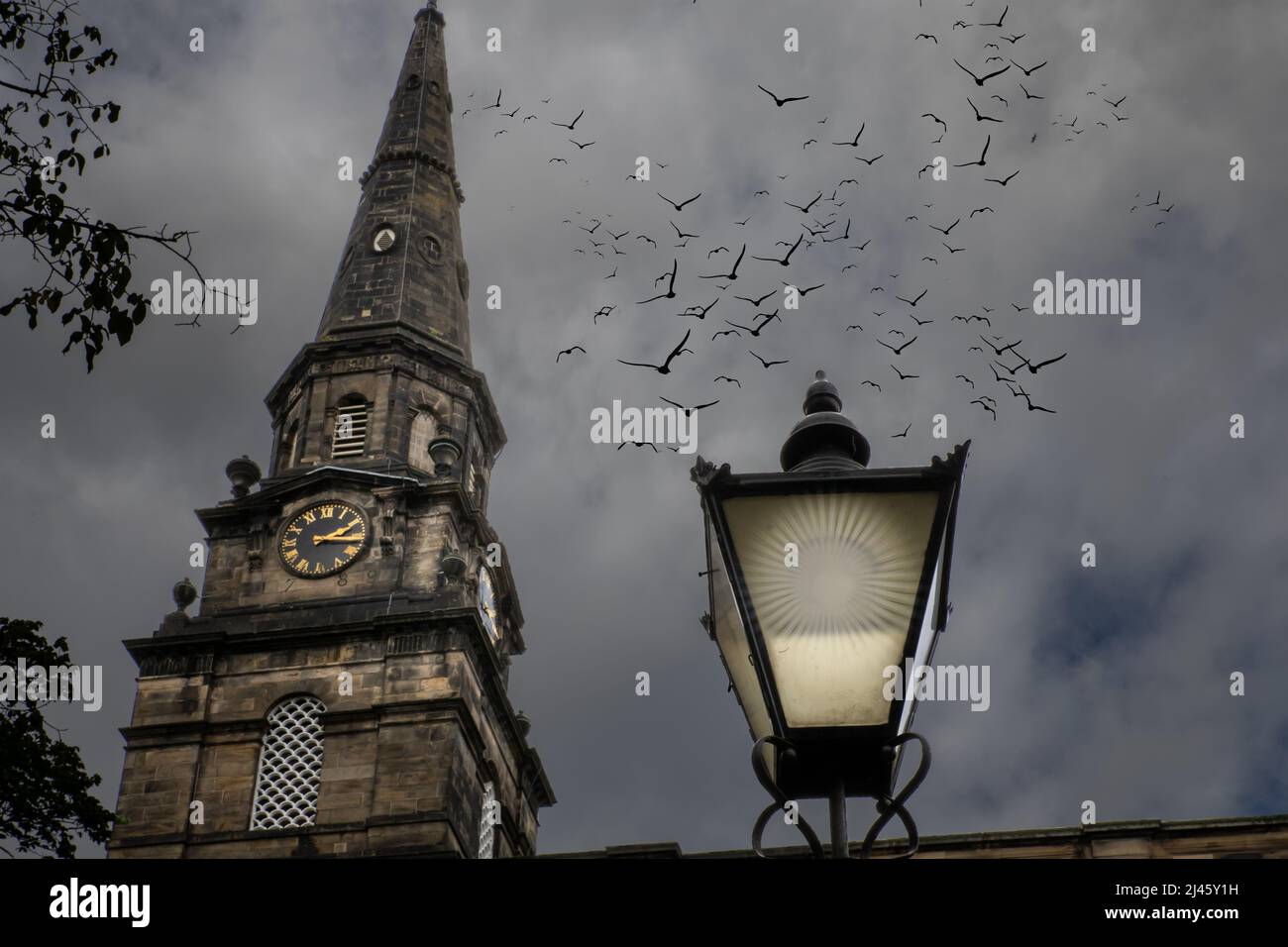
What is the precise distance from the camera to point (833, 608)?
5.11 metres

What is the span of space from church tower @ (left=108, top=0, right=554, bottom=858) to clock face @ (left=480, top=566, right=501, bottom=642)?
0.11 m

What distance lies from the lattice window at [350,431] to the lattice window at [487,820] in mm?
9675

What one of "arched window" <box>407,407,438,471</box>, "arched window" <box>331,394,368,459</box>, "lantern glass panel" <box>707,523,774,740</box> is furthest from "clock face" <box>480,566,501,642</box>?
"lantern glass panel" <box>707,523,774,740</box>

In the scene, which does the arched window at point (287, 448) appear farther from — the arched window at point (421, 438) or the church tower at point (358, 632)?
the arched window at point (421, 438)

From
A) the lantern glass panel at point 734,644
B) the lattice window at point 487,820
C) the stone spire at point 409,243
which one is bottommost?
the lantern glass panel at point 734,644

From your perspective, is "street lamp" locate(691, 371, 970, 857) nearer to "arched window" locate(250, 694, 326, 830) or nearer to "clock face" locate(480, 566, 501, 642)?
"arched window" locate(250, 694, 326, 830)

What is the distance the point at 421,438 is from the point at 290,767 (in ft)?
34.4

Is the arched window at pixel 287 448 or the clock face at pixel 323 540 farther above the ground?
the arched window at pixel 287 448

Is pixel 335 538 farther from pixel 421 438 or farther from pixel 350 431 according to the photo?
pixel 421 438

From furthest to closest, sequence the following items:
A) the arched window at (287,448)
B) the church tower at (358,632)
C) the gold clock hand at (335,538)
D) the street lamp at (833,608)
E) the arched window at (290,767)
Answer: the arched window at (287,448), the gold clock hand at (335,538), the arched window at (290,767), the church tower at (358,632), the street lamp at (833,608)

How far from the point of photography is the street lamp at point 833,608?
4984mm

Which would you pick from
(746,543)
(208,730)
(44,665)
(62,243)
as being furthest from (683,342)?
(208,730)

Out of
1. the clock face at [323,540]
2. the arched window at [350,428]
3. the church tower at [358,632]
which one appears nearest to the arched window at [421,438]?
the church tower at [358,632]
